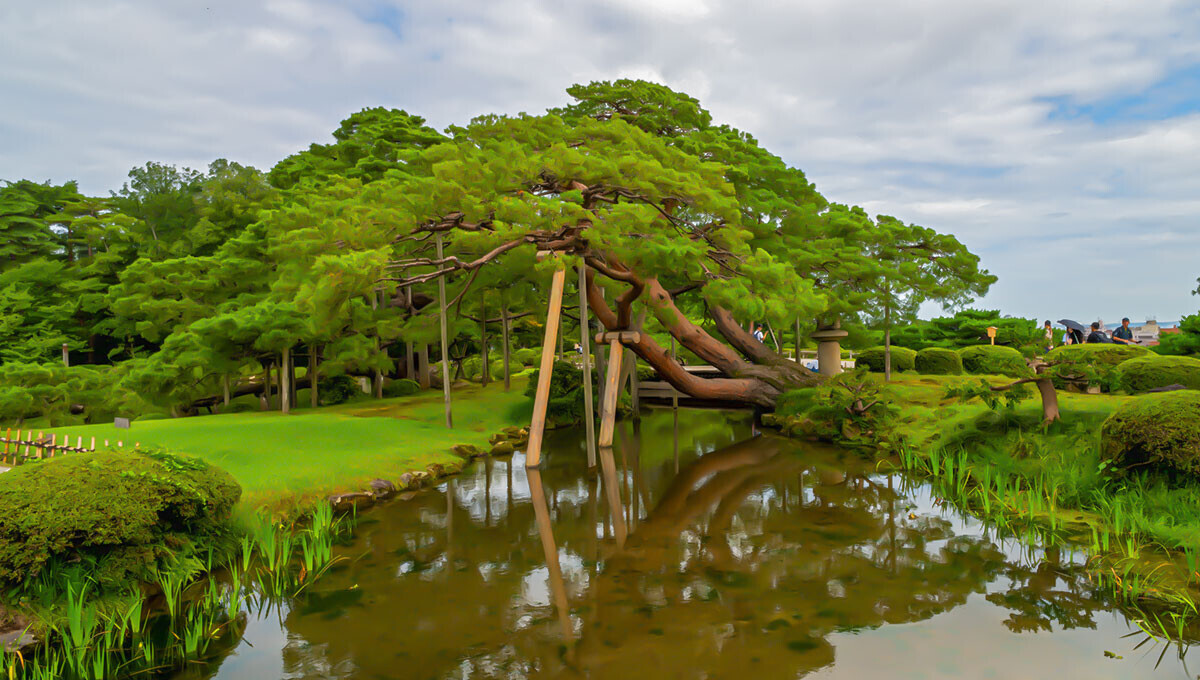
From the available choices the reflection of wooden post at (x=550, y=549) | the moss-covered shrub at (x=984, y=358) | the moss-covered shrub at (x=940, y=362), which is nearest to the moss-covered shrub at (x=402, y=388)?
the reflection of wooden post at (x=550, y=549)

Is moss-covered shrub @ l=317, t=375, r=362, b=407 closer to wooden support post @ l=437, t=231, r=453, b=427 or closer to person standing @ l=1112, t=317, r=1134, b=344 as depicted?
wooden support post @ l=437, t=231, r=453, b=427

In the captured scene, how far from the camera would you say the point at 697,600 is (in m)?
5.63

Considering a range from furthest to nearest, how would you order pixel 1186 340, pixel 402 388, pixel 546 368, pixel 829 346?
pixel 402 388 → pixel 829 346 → pixel 1186 340 → pixel 546 368

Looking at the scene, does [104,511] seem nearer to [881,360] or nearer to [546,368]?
[546,368]

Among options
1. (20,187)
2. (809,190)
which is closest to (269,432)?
(809,190)

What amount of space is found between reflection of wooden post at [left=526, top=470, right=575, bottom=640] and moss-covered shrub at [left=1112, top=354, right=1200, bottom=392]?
40.7ft

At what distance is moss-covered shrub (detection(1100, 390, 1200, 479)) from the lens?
6750 mm

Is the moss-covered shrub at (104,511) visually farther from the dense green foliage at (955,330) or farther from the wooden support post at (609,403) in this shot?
the dense green foliage at (955,330)

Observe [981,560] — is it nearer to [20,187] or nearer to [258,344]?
[258,344]

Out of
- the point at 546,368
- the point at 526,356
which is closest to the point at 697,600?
the point at 546,368

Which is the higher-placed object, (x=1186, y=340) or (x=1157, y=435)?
(x=1186, y=340)

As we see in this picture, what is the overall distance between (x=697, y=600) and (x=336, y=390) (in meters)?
19.5

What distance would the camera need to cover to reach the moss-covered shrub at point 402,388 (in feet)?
77.4

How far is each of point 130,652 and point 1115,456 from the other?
405 inches
